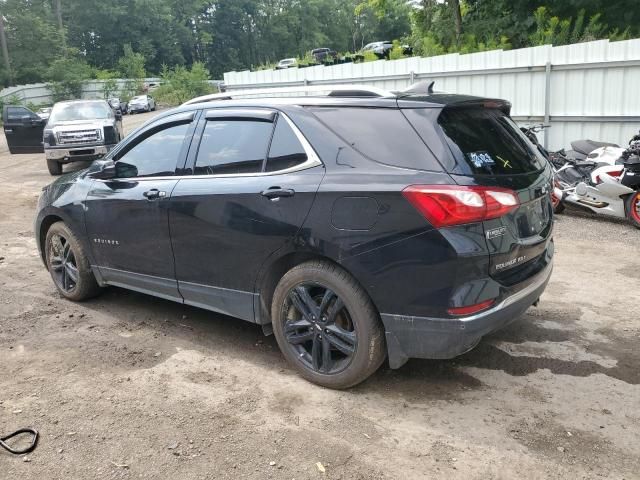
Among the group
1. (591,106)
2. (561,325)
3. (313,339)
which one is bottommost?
(561,325)

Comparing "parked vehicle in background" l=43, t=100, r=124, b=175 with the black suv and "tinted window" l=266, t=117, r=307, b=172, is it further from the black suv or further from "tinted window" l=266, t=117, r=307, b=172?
"tinted window" l=266, t=117, r=307, b=172

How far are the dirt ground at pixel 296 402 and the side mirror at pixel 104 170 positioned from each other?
3.88 ft

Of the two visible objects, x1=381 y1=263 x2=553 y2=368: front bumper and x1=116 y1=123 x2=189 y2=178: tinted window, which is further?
x1=116 y1=123 x2=189 y2=178: tinted window

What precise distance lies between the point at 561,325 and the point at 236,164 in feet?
8.82

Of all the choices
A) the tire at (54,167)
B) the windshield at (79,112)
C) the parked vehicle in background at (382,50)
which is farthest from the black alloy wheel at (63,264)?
the parked vehicle in background at (382,50)

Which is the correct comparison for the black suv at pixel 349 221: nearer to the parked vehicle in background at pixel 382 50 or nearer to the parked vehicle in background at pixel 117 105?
the parked vehicle in background at pixel 382 50

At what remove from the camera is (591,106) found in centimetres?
952

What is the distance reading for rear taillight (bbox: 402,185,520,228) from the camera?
10.2 ft

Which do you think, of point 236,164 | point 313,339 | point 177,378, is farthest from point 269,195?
point 177,378

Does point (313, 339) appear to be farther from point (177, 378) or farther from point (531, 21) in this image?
point (531, 21)

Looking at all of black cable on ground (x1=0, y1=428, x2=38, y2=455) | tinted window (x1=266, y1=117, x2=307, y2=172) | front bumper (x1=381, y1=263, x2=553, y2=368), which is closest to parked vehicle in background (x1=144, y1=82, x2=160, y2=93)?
tinted window (x1=266, y1=117, x2=307, y2=172)

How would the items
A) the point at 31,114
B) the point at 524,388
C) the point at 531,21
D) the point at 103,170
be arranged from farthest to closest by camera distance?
the point at 31,114 → the point at 531,21 → the point at 103,170 → the point at 524,388

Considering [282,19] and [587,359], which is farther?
[282,19]

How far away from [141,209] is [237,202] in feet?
3.38
